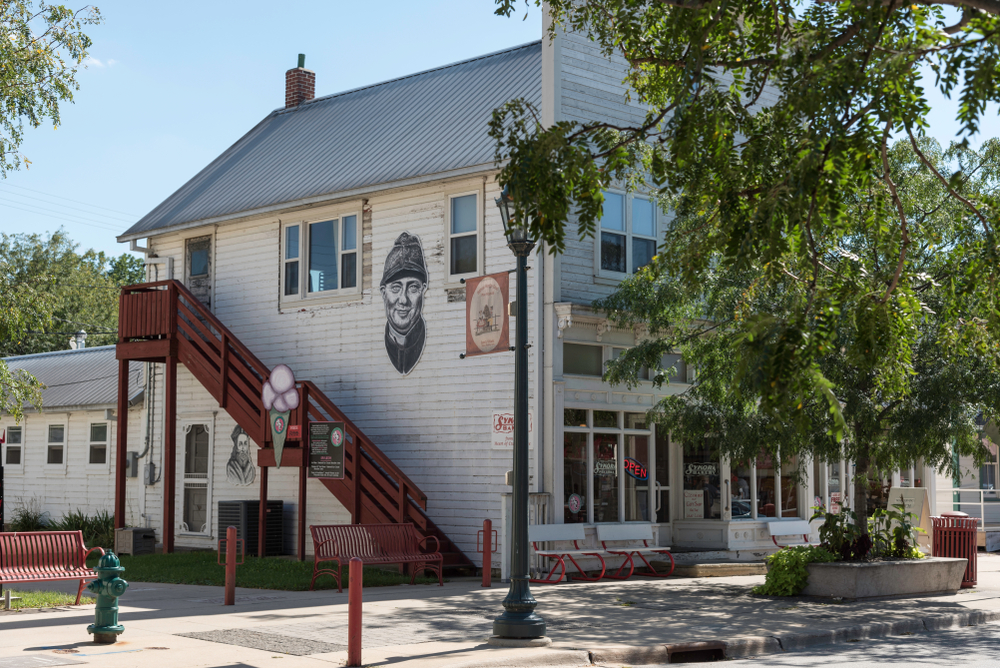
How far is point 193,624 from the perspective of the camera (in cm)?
1216

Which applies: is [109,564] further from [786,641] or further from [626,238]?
[626,238]

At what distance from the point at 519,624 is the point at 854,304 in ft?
14.9

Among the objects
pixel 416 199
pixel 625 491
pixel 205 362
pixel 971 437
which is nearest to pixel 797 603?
pixel 971 437

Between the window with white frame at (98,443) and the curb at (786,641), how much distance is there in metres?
19.0

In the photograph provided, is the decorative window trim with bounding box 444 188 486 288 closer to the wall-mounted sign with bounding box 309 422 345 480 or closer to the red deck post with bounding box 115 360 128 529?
the wall-mounted sign with bounding box 309 422 345 480

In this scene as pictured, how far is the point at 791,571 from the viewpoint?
595 inches

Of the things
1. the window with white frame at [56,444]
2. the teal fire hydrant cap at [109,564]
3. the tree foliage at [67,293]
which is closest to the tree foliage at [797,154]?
the teal fire hydrant cap at [109,564]

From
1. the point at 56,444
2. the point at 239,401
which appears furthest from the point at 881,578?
the point at 56,444

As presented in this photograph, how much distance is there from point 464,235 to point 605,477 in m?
4.90

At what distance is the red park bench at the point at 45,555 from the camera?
13281 mm

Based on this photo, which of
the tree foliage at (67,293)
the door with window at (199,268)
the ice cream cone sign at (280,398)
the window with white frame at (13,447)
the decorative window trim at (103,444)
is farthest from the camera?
the tree foliage at (67,293)

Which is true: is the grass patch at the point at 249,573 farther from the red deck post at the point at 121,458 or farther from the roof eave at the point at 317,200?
the roof eave at the point at 317,200

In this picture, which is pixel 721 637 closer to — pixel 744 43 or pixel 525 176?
pixel 525 176

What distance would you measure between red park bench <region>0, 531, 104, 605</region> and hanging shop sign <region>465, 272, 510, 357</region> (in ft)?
23.4
